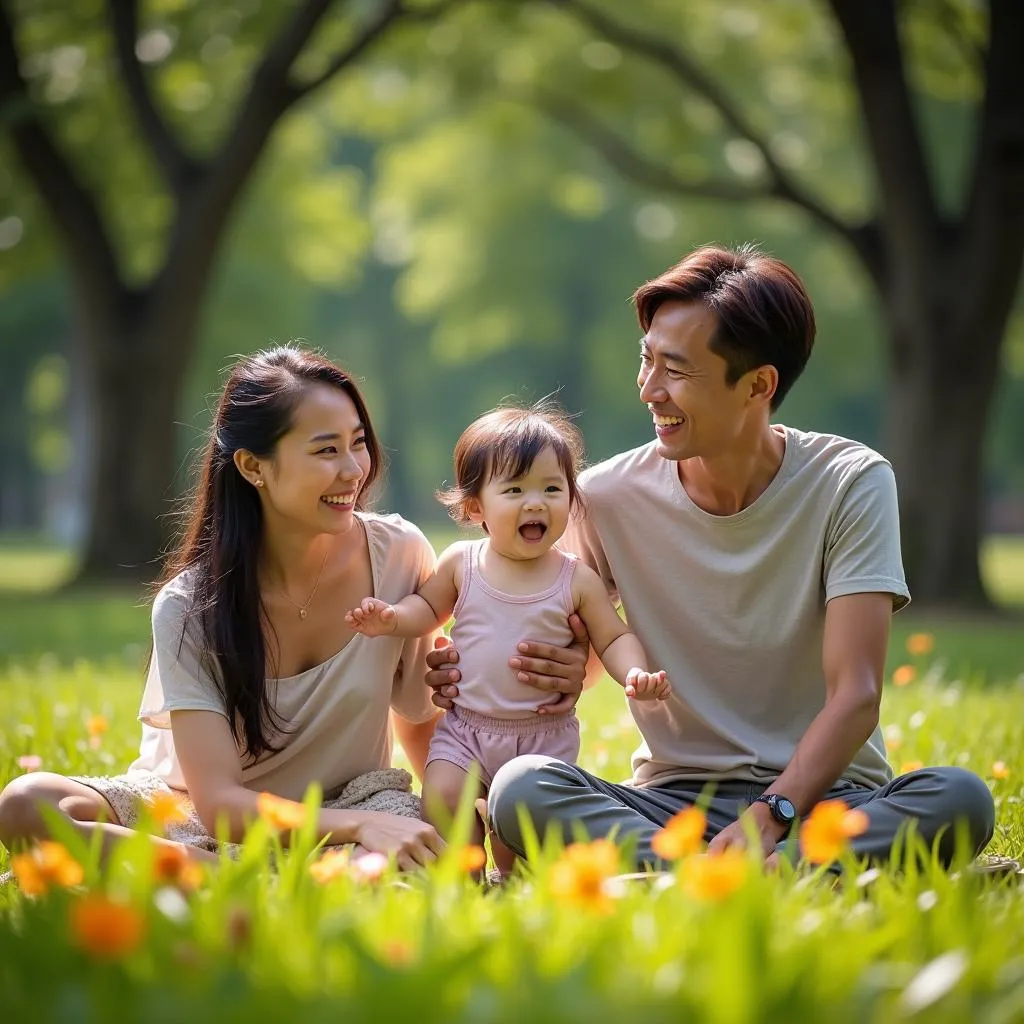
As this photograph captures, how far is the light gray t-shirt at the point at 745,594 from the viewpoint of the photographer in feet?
12.7

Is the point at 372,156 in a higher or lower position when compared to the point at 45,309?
higher

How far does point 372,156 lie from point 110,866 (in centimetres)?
5004

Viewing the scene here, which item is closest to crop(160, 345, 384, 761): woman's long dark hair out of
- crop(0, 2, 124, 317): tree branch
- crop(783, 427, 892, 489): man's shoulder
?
crop(783, 427, 892, 489): man's shoulder

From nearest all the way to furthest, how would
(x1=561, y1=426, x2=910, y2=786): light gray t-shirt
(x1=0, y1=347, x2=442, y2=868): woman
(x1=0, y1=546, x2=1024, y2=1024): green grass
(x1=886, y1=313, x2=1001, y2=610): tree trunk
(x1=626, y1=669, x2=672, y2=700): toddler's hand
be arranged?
(x1=0, y1=546, x2=1024, y2=1024): green grass
(x1=626, y1=669, x2=672, y2=700): toddler's hand
(x1=0, y1=347, x2=442, y2=868): woman
(x1=561, y1=426, x2=910, y2=786): light gray t-shirt
(x1=886, y1=313, x2=1001, y2=610): tree trunk

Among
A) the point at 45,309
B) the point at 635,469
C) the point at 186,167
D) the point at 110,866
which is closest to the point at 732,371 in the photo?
the point at 635,469

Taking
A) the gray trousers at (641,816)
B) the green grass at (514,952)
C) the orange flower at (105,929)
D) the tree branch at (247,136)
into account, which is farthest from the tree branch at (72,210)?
the orange flower at (105,929)

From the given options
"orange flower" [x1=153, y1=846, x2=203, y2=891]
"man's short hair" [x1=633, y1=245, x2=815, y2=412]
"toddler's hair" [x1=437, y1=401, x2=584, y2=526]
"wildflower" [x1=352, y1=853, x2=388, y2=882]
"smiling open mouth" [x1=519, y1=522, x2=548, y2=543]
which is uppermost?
"man's short hair" [x1=633, y1=245, x2=815, y2=412]

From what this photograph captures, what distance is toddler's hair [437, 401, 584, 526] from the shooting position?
4031 mm

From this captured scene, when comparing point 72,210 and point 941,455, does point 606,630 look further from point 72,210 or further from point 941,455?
point 72,210

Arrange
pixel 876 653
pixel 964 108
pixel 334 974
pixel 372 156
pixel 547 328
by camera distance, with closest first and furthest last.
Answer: pixel 334 974 < pixel 876 653 < pixel 964 108 < pixel 547 328 < pixel 372 156

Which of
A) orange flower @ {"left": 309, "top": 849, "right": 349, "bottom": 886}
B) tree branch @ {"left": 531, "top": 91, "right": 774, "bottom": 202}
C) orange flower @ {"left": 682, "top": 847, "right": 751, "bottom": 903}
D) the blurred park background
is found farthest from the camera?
tree branch @ {"left": 531, "top": 91, "right": 774, "bottom": 202}

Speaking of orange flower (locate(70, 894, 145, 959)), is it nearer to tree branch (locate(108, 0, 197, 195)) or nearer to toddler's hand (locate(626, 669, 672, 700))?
toddler's hand (locate(626, 669, 672, 700))

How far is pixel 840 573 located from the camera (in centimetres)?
376

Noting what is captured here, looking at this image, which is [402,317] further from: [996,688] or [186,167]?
[996,688]
